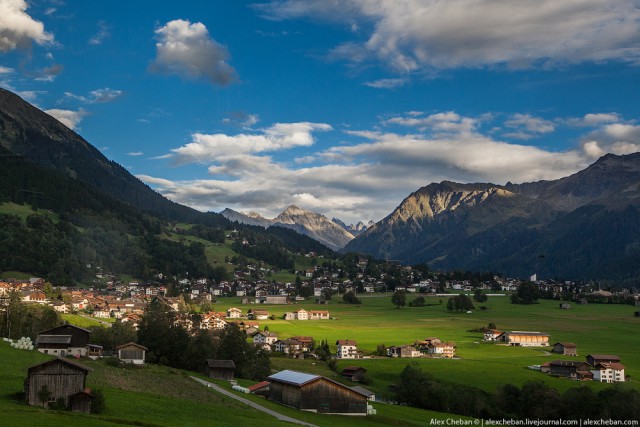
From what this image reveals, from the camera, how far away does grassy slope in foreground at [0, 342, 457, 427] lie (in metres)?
38.7

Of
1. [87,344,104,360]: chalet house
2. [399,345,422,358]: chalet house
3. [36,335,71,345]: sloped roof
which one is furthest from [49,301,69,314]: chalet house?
[399,345,422,358]: chalet house

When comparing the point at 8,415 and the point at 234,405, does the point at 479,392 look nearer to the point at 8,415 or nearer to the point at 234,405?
the point at 234,405

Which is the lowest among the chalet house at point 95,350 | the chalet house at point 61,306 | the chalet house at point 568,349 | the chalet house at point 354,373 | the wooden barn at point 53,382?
the chalet house at point 354,373

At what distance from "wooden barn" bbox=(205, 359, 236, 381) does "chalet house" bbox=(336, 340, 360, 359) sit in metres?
32.3

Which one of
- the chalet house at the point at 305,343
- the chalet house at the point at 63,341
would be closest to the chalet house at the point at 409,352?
the chalet house at the point at 305,343

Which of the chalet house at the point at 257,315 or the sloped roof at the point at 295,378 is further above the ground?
the sloped roof at the point at 295,378

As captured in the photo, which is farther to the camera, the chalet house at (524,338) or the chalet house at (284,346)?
the chalet house at (524,338)

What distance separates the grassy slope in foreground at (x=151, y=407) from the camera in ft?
127

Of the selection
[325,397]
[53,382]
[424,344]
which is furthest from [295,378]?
[424,344]

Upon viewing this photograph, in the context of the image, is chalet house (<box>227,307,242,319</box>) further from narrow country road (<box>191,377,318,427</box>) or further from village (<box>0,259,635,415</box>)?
narrow country road (<box>191,377,318,427</box>)

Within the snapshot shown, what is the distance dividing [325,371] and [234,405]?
129 feet

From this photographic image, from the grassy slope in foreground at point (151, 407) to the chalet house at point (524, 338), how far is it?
6574 centimetres

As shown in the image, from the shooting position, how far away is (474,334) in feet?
448

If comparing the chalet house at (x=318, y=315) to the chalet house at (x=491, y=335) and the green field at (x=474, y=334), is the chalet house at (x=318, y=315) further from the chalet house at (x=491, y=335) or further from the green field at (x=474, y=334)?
the chalet house at (x=491, y=335)
